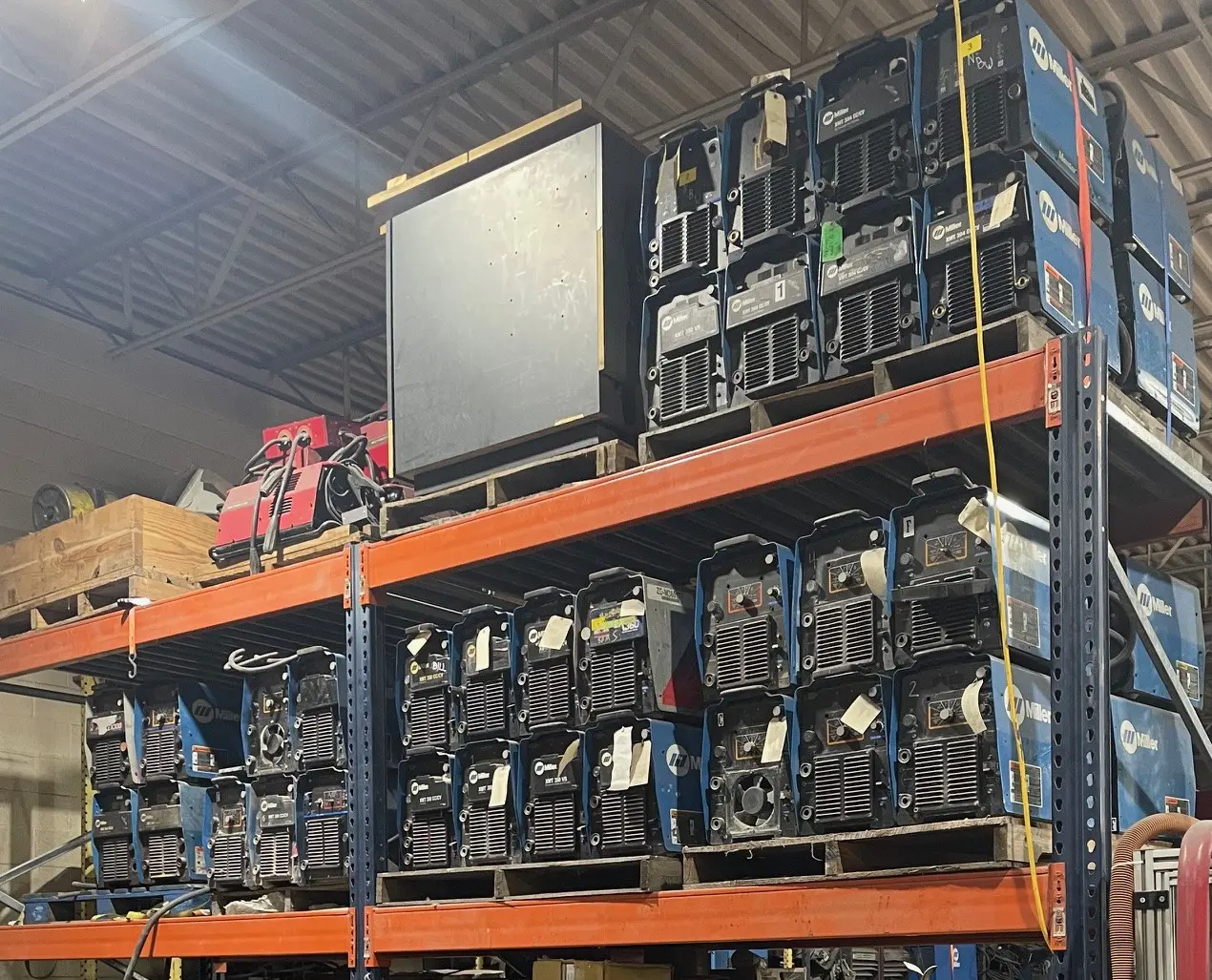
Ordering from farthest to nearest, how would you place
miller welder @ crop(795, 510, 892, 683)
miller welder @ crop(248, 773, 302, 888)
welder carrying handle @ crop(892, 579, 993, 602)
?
miller welder @ crop(248, 773, 302, 888), miller welder @ crop(795, 510, 892, 683), welder carrying handle @ crop(892, 579, 993, 602)

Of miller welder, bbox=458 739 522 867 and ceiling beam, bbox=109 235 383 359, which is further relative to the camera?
ceiling beam, bbox=109 235 383 359

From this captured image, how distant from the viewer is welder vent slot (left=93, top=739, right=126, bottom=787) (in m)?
6.51

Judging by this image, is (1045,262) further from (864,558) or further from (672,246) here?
(672,246)

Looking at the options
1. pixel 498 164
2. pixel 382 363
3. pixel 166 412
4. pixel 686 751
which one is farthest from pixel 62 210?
pixel 686 751

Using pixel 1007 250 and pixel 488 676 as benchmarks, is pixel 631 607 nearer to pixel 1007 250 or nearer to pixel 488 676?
pixel 488 676

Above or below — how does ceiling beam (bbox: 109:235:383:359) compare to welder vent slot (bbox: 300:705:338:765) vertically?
above

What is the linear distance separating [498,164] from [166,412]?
6.07m

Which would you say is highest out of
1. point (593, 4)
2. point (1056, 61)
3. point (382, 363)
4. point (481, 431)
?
point (593, 4)

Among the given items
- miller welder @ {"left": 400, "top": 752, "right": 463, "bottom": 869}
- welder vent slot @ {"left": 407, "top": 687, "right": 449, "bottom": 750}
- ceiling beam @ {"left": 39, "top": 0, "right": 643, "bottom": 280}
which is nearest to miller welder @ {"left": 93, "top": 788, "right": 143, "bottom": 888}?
miller welder @ {"left": 400, "top": 752, "right": 463, "bottom": 869}

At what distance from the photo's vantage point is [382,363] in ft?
36.5

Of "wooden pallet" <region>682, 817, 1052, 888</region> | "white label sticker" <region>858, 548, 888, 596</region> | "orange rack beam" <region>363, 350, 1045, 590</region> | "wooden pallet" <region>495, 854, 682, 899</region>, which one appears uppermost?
"orange rack beam" <region>363, 350, 1045, 590</region>

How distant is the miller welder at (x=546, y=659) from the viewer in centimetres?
463

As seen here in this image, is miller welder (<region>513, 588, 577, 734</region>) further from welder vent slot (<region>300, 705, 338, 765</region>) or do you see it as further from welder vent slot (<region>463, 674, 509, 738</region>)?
welder vent slot (<region>300, 705, 338, 765</region>)

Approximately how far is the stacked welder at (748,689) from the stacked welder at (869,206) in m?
0.68
